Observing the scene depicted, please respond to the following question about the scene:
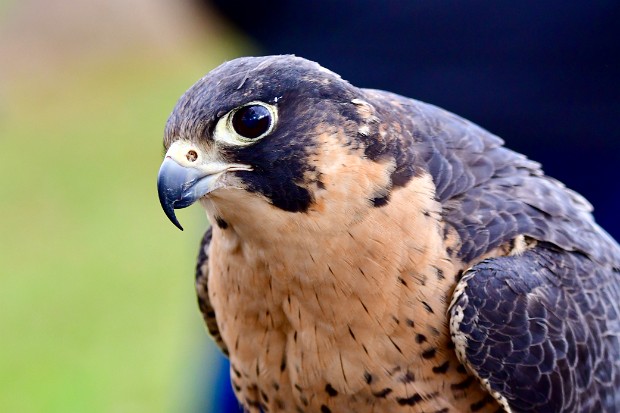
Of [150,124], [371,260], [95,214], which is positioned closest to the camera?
[371,260]

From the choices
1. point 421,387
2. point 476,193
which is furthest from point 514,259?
point 421,387

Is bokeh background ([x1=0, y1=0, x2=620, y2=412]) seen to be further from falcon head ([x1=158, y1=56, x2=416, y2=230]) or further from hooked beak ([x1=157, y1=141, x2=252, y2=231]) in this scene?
hooked beak ([x1=157, y1=141, x2=252, y2=231])

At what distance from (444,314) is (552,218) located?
Answer: 2.28 feet

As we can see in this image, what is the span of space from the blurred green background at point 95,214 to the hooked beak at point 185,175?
232cm

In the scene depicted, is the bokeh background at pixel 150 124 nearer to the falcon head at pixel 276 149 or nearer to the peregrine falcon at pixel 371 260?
the peregrine falcon at pixel 371 260

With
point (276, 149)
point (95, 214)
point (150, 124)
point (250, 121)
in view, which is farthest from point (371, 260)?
point (150, 124)

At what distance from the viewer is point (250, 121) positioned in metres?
2.89

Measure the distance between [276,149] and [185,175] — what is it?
32cm

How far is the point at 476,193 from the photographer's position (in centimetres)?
347

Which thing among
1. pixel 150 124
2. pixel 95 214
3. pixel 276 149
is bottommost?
pixel 95 214

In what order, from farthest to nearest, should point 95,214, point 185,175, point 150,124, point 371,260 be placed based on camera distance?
1. point 150,124
2. point 95,214
3. point 371,260
4. point 185,175

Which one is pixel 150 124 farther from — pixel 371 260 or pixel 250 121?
pixel 250 121

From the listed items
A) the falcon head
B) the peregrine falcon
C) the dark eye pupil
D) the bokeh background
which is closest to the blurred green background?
the bokeh background

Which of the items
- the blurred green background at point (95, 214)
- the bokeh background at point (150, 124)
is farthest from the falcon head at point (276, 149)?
the blurred green background at point (95, 214)
